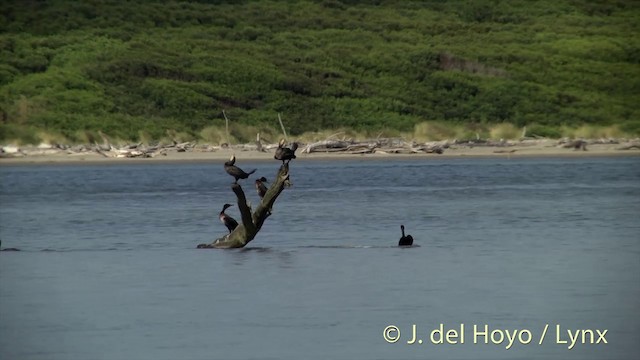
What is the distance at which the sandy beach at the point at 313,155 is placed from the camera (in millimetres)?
54531

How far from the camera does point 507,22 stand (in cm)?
9812

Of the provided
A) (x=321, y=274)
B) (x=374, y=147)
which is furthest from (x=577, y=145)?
(x=321, y=274)

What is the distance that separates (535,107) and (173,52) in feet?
61.5

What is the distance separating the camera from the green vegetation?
67.6m

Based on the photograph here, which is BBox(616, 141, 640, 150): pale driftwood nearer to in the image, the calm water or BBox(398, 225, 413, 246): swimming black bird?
the calm water

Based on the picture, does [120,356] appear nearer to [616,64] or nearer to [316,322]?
[316,322]

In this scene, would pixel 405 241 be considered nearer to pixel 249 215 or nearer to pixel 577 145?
pixel 249 215

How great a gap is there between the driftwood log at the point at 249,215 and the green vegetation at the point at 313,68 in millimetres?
34075

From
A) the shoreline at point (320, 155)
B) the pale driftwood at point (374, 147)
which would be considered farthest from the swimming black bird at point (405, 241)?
the pale driftwood at point (374, 147)

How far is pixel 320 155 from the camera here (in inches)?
2144

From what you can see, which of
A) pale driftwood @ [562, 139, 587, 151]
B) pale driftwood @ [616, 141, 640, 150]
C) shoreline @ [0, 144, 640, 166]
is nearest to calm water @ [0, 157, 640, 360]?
shoreline @ [0, 144, 640, 166]

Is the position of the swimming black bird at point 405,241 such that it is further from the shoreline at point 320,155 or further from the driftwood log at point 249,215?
the shoreline at point 320,155

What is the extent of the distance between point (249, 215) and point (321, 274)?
2.45 metres

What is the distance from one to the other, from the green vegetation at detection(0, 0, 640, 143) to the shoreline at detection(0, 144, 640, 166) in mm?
4605
